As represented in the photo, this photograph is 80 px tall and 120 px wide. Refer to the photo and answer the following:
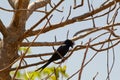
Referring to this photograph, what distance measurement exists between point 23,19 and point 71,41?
676 mm

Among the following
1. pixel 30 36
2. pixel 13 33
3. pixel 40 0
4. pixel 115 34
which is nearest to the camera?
pixel 115 34

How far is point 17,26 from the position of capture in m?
4.26

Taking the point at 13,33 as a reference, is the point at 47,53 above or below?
below

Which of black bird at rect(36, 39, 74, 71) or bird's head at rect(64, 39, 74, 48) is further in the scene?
bird's head at rect(64, 39, 74, 48)

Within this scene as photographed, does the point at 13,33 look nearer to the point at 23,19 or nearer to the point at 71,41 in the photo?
the point at 23,19

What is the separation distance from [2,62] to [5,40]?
316 millimetres

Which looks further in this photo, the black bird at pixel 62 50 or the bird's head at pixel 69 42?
the bird's head at pixel 69 42

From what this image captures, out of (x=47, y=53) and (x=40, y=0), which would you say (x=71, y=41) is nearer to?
(x=47, y=53)

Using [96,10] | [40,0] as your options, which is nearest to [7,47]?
[96,10]

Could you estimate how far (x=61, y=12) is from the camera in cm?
399

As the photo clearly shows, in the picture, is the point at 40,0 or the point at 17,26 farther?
the point at 40,0

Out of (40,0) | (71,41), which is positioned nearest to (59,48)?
(71,41)

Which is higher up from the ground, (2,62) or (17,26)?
(17,26)

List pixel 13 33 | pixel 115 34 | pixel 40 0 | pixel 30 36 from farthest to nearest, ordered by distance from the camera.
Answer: pixel 40 0 → pixel 30 36 → pixel 13 33 → pixel 115 34
